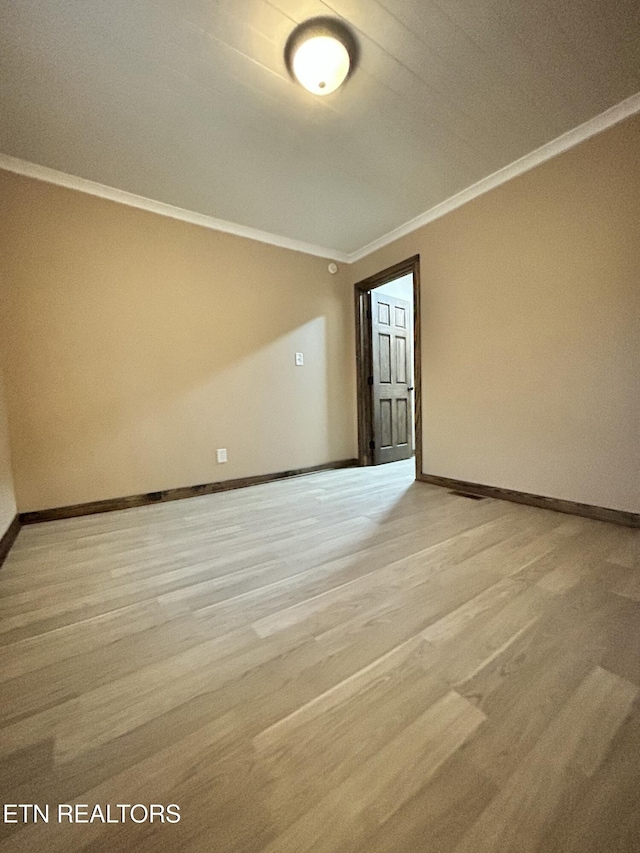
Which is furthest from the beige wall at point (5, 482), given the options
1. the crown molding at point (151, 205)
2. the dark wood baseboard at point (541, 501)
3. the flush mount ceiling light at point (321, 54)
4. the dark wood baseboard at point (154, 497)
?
the dark wood baseboard at point (541, 501)

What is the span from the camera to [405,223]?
2.94 metres

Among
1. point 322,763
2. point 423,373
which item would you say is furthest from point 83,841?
point 423,373

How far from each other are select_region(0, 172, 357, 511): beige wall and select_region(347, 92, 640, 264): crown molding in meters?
1.08

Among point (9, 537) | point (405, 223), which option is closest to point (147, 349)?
point (9, 537)

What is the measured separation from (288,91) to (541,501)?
277 centimetres

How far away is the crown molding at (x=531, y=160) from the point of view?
1759 mm

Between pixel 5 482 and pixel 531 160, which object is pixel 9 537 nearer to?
pixel 5 482

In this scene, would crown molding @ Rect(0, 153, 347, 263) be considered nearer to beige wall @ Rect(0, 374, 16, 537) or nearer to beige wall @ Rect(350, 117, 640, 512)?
beige wall @ Rect(350, 117, 640, 512)

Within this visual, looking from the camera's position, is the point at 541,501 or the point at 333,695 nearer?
the point at 333,695

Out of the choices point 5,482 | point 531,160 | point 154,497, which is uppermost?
point 531,160

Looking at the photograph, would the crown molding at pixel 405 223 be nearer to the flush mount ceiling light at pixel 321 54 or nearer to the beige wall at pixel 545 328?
the beige wall at pixel 545 328

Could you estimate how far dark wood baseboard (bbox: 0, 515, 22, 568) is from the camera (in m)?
1.66

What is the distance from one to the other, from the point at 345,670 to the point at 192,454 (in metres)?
2.26

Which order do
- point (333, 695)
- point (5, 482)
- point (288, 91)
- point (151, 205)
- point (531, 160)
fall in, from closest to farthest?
point (333, 695), point (288, 91), point (5, 482), point (531, 160), point (151, 205)
